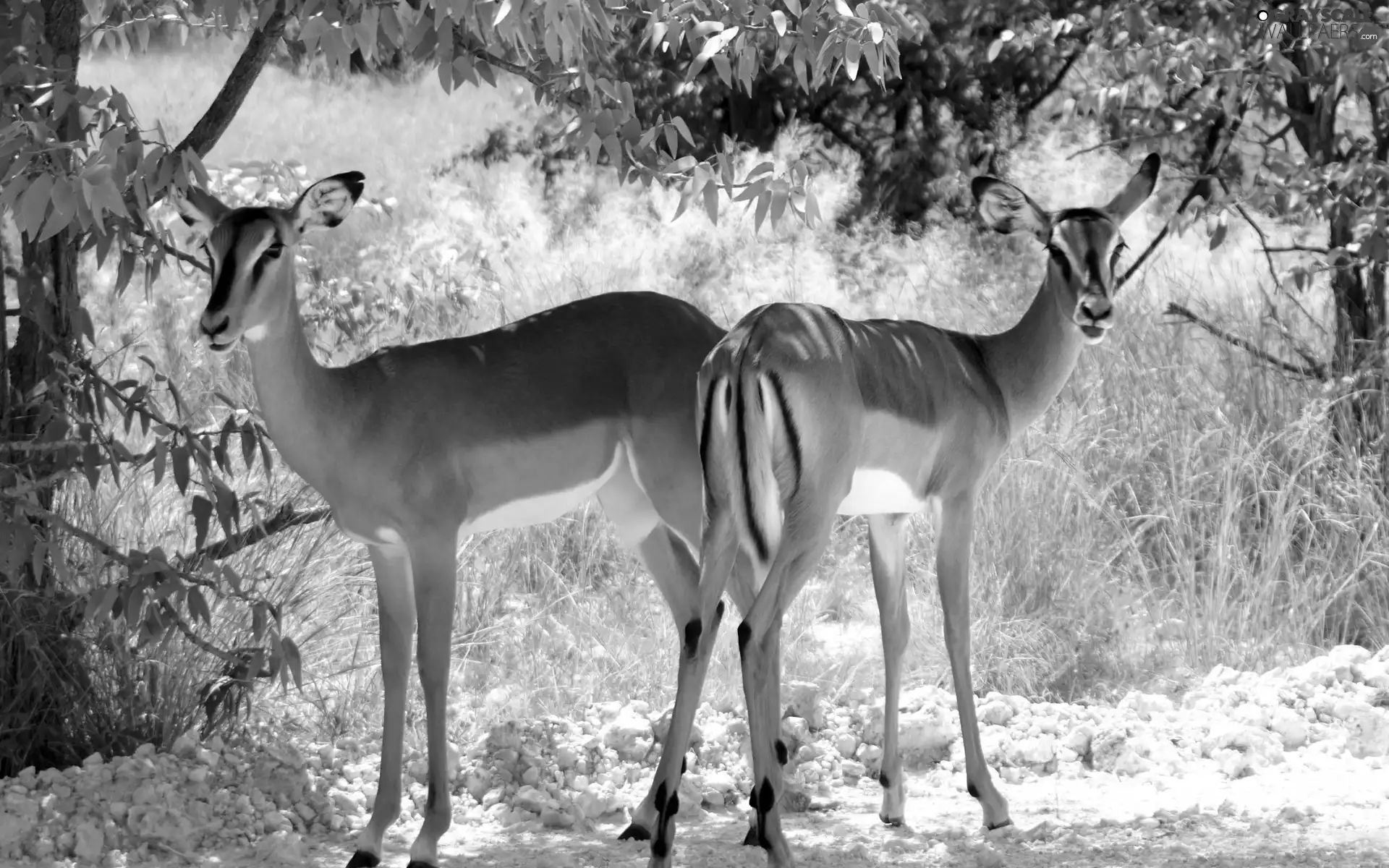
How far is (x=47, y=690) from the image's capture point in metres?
5.57

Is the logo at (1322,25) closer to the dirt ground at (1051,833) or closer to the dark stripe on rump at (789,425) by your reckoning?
the dirt ground at (1051,833)

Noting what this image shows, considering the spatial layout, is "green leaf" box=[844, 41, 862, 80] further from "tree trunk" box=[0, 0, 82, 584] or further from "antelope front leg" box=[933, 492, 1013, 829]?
"tree trunk" box=[0, 0, 82, 584]

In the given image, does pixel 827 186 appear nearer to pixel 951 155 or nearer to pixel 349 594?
pixel 951 155

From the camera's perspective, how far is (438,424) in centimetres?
528

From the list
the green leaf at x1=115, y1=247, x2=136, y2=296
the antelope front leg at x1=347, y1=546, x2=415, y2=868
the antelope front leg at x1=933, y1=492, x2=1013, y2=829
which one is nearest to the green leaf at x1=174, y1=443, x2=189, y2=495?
the green leaf at x1=115, y1=247, x2=136, y2=296

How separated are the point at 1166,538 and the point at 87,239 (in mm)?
5166

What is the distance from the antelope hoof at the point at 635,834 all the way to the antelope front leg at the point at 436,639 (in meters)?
0.59

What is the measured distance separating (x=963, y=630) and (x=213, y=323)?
262 cm

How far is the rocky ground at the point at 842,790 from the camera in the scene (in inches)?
199

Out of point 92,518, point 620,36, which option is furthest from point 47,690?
point 620,36

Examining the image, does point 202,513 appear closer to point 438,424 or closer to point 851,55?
point 438,424

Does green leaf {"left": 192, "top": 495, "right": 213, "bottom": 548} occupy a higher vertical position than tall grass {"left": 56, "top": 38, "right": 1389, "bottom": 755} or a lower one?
higher

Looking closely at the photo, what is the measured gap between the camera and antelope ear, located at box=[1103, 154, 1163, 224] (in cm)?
573

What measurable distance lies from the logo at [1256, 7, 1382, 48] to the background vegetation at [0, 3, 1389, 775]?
0.56 feet
